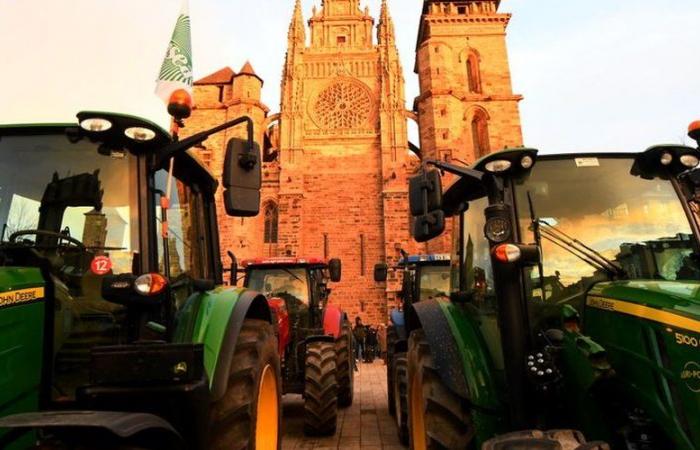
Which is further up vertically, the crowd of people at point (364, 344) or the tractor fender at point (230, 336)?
the tractor fender at point (230, 336)

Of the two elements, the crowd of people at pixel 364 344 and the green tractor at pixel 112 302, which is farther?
the crowd of people at pixel 364 344

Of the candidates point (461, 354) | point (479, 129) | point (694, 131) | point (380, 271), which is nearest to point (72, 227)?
point (461, 354)

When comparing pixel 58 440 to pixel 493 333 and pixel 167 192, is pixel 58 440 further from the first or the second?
pixel 493 333

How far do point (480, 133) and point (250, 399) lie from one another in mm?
23973

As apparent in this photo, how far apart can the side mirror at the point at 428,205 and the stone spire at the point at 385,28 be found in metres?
25.3

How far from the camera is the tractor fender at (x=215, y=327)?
82.0 inches

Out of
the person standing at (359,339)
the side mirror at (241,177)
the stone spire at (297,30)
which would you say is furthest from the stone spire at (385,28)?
the side mirror at (241,177)

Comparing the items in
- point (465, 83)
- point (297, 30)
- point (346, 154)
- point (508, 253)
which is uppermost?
point (297, 30)

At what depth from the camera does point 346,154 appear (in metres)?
23.7

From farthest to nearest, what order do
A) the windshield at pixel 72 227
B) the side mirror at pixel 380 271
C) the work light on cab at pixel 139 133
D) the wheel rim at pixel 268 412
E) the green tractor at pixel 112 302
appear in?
the side mirror at pixel 380 271
the wheel rim at pixel 268 412
the work light on cab at pixel 139 133
the windshield at pixel 72 227
the green tractor at pixel 112 302

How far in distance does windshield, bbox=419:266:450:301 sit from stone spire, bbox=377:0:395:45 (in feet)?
71.5

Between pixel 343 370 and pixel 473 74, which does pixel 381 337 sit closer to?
pixel 343 370

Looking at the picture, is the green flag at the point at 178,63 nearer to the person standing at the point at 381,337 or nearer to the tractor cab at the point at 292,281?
the tractor cab at the point at 292,281

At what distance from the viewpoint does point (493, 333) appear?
102 inches
